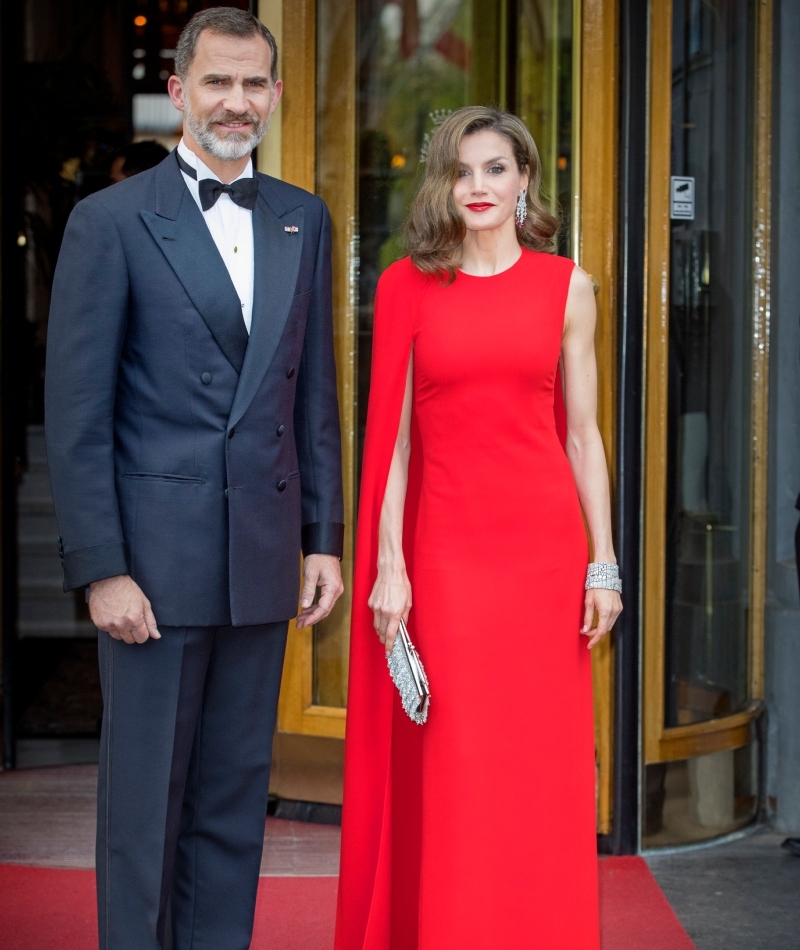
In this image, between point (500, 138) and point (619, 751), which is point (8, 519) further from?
point (500, 138)

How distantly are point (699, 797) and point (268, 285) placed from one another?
2272mm

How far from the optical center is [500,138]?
2.43 m

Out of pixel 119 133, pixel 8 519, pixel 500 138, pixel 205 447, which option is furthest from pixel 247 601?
pixel 119 133

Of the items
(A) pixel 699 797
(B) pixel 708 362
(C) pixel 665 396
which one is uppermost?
(B) pixel 708 362

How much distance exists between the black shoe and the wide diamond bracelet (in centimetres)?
164

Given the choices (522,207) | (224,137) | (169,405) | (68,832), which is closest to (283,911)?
(68,832)

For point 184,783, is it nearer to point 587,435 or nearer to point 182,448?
point 182,448

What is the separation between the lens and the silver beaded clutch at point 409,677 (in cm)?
236

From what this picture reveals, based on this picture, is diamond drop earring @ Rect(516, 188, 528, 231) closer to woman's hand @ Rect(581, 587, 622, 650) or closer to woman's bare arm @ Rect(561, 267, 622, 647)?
woman's bare arm @ Rect(561, 267, 622, 647)

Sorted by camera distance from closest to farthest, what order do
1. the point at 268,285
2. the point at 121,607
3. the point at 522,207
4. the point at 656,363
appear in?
the point at 121,607, the point at 268,285, the point at 522,207, the point at 656,363

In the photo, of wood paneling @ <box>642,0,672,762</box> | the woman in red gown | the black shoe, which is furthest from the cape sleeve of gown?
the black shoe

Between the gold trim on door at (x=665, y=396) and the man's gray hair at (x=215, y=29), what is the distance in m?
1.63

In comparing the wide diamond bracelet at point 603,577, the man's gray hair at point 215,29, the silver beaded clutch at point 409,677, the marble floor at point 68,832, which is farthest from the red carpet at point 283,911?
the man's gray hair at point 215,29

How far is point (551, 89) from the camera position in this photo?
3670mm
